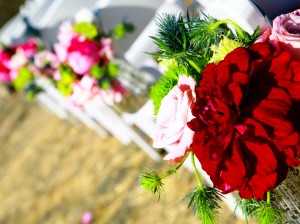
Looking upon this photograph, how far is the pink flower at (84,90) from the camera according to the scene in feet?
7.84

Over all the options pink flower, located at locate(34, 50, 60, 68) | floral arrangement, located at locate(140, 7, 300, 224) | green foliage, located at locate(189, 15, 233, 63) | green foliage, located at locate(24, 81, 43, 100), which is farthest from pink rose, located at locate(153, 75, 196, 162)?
green foliage, located at locate(24, 81, 43, 100)

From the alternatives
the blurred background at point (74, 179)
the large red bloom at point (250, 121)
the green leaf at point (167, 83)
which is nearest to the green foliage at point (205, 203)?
the large red bloom at point (250, 121)

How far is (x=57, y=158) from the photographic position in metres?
4.02

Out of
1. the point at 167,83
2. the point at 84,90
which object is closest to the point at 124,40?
the point at 84,90

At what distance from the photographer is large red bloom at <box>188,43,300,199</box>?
84cm

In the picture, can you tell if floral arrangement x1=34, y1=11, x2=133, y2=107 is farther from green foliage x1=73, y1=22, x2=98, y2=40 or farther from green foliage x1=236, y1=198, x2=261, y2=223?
green foliage x1=236, y1=198, x2=261, y2=223

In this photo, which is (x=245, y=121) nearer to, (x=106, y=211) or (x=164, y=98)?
(x=164, y=98)

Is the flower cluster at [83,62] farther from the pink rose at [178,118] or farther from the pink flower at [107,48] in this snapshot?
the pink rose at [178,118]

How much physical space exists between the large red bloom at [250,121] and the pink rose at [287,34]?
65 mm

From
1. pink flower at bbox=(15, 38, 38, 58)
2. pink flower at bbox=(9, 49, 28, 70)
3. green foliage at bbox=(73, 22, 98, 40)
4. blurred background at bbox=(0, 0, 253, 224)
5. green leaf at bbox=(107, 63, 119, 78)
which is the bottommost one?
blurred background at bbox=(0, 0, 253, 224)

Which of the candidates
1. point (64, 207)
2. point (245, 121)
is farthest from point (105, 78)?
point (245, 121)

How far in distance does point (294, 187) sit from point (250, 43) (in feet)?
1.10

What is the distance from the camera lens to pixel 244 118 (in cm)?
86

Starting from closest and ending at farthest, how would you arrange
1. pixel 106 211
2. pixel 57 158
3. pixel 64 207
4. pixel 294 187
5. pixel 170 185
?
pixel 294 187
pixel 170 185
pixel 106 211
pixel 64 207
pixel 57 158
